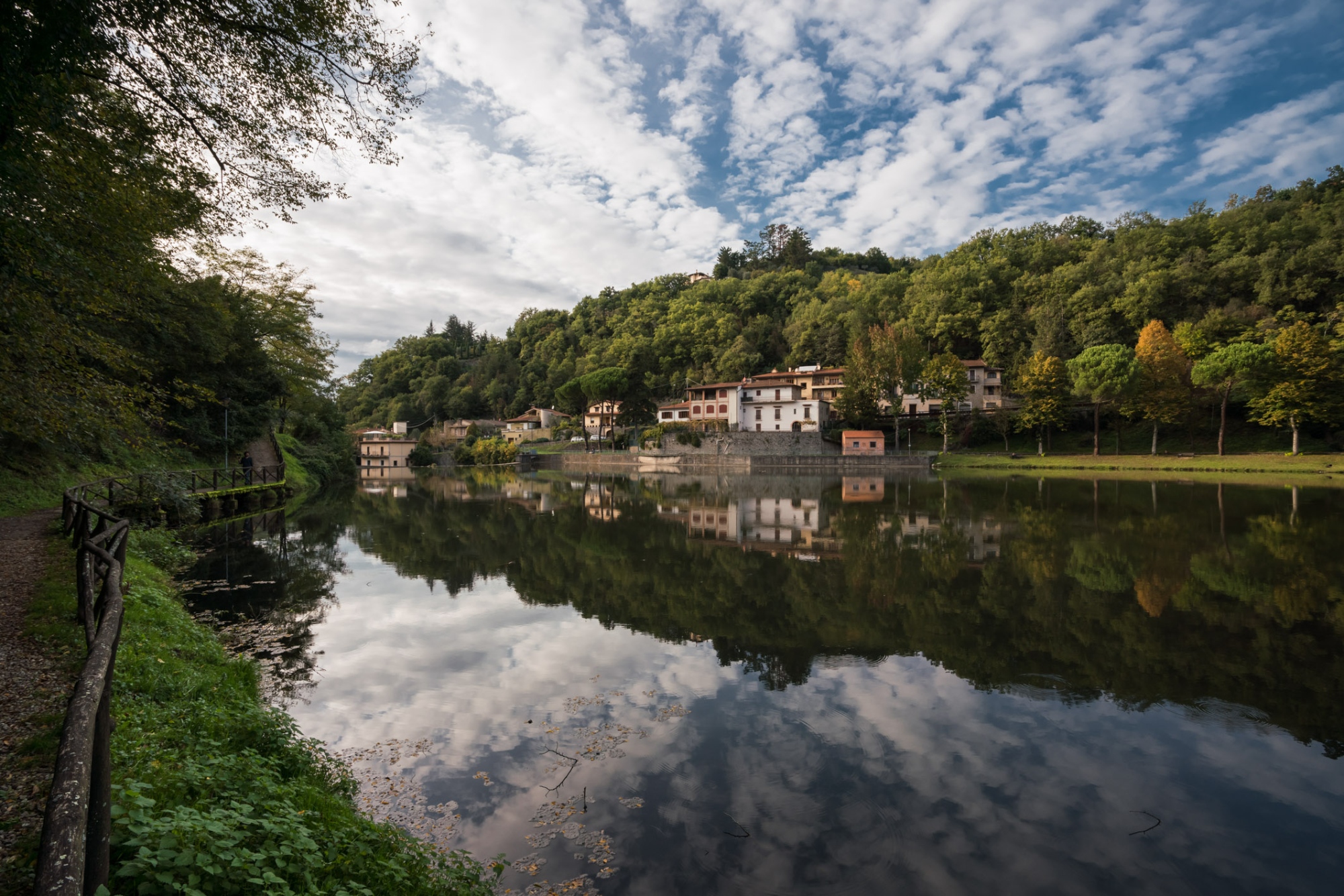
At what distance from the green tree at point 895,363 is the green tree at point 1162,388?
17876 millimetres

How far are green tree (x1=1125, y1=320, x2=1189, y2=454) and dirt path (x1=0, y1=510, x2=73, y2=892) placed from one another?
5788 centimetres

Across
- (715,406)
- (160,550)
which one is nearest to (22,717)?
(160,550)

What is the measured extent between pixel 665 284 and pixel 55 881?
126m

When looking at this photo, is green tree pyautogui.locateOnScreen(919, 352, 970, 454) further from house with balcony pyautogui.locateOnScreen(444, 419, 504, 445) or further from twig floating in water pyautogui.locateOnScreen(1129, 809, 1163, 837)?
house with balcony pyautogui.locateOnScreen(444, 419, 504, 445)

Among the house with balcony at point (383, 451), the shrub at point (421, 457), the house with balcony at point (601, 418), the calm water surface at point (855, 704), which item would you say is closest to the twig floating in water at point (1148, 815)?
the calm water surface at point (855, 704)

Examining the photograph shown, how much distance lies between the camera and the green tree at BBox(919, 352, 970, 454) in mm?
56219

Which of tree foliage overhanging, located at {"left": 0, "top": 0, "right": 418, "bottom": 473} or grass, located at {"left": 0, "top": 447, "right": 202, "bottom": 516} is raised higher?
tree foliage overhanging, located at {"left": 0, "top": 0, "right": 418, "bottom": 473}

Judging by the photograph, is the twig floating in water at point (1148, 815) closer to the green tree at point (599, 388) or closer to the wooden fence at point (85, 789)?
the wooden fence at point (85, 789)

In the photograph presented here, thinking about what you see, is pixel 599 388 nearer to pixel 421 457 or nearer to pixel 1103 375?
pixel 421 457

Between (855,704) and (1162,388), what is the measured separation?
181 feet

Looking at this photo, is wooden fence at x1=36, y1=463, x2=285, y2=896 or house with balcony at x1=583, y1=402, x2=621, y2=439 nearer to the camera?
wooden fence at x1=36, y1=463, x2=285, y2=896

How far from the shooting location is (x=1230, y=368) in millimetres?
44375

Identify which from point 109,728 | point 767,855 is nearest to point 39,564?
point 109,728

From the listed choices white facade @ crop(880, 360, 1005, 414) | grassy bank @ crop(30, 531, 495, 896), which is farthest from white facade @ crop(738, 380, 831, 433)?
grassy bank @ crop(30, 531, 495, 896)
